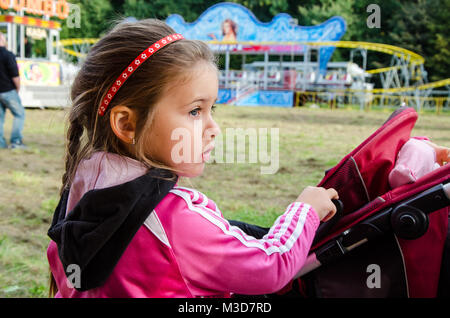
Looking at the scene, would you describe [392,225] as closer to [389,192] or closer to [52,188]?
[389,192]

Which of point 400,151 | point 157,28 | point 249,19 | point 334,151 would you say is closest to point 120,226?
point 157,28

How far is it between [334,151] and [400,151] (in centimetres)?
514

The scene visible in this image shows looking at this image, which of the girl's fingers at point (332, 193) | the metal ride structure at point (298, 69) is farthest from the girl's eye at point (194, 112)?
the metal ride structure at point (298, 69)

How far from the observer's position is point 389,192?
1.23 m

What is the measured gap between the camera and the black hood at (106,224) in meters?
0.98

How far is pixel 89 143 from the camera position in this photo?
1.20 metres

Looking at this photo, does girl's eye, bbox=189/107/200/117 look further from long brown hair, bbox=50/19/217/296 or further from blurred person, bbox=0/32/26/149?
blurred person, bbox=0/32/26/149

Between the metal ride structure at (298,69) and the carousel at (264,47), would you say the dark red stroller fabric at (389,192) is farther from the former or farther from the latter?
the carousel at (264,47)

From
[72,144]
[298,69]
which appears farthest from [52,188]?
[298,69]

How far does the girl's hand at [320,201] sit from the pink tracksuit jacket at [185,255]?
0.54ft

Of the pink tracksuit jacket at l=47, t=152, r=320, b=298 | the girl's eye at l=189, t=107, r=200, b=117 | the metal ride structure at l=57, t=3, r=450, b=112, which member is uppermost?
the metal ride structure at l=57, t=3, r=450, b=112

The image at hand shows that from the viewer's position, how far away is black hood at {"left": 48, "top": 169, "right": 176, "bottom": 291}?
98 cm

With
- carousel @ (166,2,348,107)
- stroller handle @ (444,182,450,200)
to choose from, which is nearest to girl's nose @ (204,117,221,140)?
stroller handle @ (444,182,450,200)

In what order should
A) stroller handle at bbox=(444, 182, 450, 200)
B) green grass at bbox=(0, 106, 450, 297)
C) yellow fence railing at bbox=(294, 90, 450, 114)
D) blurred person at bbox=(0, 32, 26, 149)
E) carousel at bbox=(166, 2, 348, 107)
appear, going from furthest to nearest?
carousel at bbox=(166, 2, 348, 107) < yellow fence railing at bbox=(294, 90, 450, 114) < blurred person at bbox=(0, 32, 26, 149) < green grass at bbox=(0, 106, 450, 297) < stroller handle at bbox=(444, 182, 450, 200)
